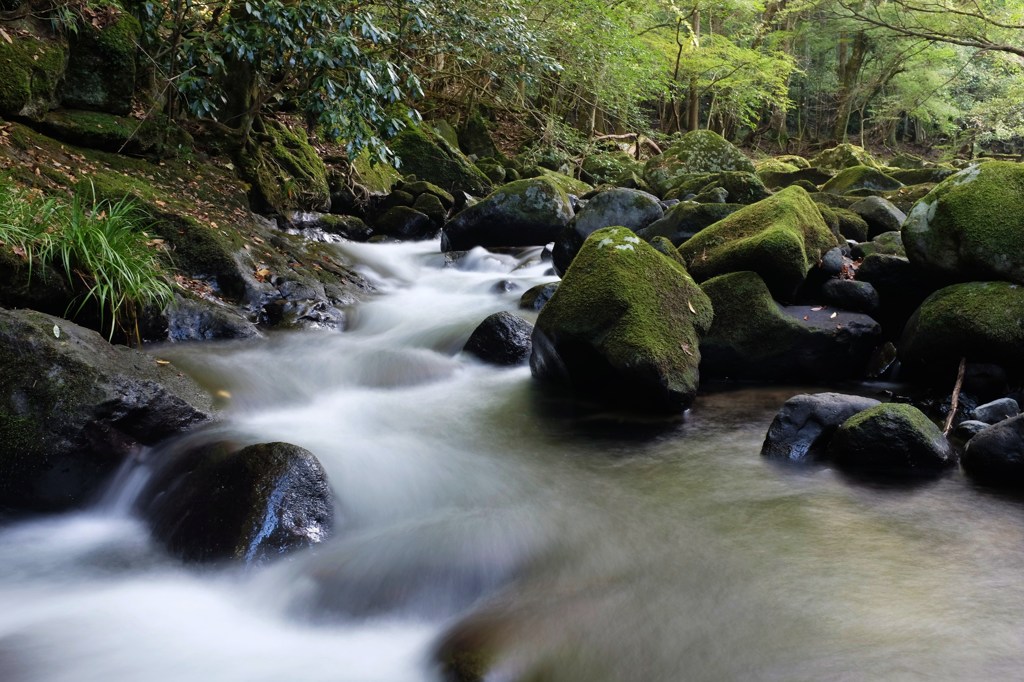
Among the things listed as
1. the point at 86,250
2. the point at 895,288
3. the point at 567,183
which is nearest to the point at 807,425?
the point at 895,288

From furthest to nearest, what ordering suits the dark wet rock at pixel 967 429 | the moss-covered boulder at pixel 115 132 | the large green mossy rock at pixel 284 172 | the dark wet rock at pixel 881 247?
the large green mossy rock at pixel 284 172 → the dark wet rock at pixel 881 247 → the moss-covered boulder at pixel 115 132 → the dark wet rock at pixel 967 429

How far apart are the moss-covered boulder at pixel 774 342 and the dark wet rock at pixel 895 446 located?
176 cm

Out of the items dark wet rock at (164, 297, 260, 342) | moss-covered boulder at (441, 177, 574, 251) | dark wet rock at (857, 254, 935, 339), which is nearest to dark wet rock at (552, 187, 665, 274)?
moss-covered boulder at (441, 177, 574, 251)

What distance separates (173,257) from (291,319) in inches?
49.3

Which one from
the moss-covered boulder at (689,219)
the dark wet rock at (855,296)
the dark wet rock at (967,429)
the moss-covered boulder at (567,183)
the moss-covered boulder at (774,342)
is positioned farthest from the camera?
the moss-covered boulder at (567,183)

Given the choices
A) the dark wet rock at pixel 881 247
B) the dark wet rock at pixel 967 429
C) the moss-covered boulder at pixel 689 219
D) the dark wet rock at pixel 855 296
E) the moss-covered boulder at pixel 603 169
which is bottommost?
the dark wet rock at pixel 967 429

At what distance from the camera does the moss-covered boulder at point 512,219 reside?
1098 cm

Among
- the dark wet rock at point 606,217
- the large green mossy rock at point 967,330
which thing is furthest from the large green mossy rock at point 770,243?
the dark wet rock at point 606,217

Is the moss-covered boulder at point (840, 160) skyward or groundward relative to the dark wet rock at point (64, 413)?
skyward

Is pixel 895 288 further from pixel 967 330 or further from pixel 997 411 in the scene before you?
pixel 997 411

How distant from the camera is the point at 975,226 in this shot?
5617 millimetres

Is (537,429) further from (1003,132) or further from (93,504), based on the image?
(1003,132)

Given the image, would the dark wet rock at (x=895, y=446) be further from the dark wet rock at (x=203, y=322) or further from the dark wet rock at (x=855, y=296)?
the dark wet rock at (x=203, y=322)

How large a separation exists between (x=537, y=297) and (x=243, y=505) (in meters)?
5.21
